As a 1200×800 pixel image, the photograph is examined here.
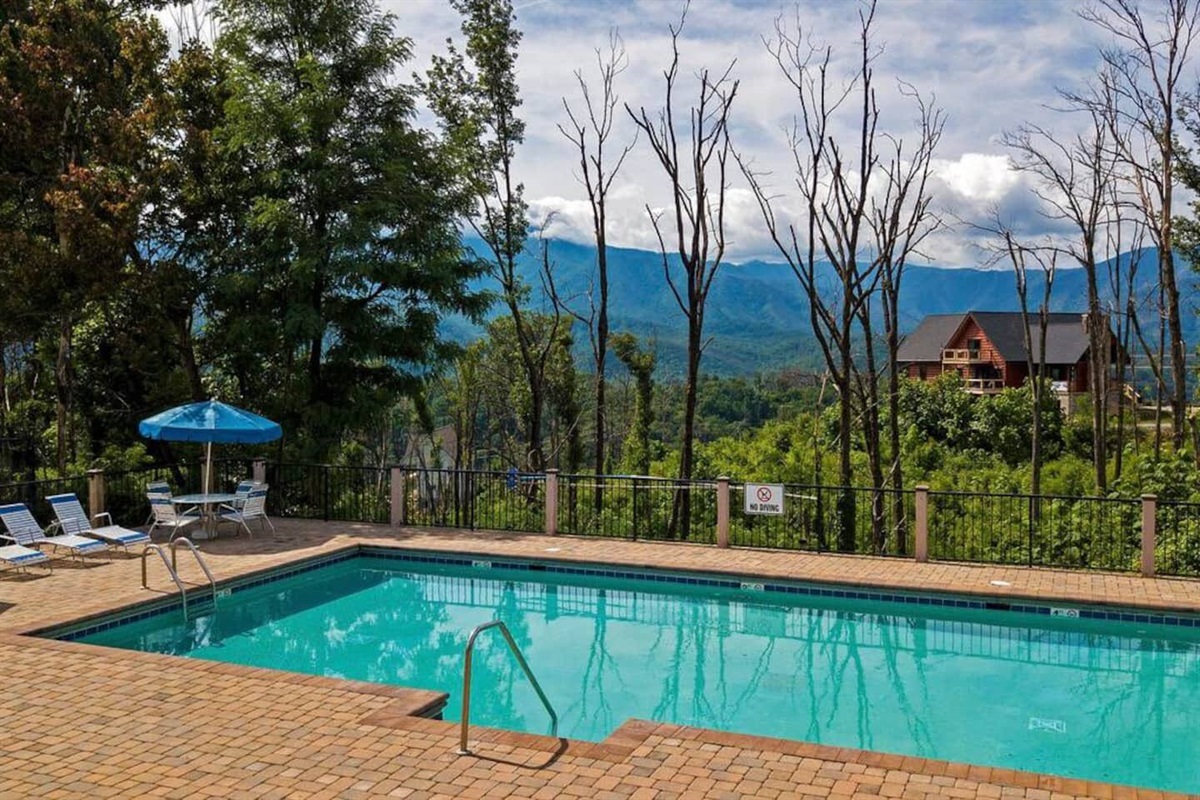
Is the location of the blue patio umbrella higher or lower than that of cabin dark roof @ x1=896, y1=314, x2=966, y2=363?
lower

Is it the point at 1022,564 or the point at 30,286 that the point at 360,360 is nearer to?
the point at 30,286

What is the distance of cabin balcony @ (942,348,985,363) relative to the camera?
42.5 meters

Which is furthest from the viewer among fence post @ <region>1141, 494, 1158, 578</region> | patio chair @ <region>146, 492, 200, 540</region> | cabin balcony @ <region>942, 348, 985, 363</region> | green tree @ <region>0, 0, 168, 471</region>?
cabin balcony @ <region>942, 348, 985, 363</region>

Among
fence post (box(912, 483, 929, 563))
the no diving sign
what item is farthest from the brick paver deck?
fence post (box(912, 483, 929, 563))

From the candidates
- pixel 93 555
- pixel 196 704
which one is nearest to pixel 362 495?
pixel 93 555

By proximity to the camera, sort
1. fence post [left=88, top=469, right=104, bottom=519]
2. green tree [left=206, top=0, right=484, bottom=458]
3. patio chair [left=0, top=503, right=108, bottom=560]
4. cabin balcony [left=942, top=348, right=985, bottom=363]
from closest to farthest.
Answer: patio chair [left=0, top=503, right=108, bottom=560] < fence post [left=88, top=469, right=104, bottom=519] < green tree [left=206, top=0, right=484, bottom=458] < cabin balcony [left=942, top=348, right=985, bottom=363]

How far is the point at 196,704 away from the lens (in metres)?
6.28

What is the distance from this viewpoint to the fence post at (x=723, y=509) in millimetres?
12078

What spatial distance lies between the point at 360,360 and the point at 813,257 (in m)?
7.35

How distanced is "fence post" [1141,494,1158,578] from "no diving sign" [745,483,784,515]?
382cm

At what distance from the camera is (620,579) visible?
11438 mm

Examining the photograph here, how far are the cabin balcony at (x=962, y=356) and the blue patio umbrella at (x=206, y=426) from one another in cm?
3627

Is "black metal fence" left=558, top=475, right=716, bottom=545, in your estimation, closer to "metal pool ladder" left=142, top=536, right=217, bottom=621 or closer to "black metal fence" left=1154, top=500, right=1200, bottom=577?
"metal pool ladder" left=142, top=536, right=217, bottom=621

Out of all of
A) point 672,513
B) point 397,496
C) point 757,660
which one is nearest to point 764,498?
point 757,660
